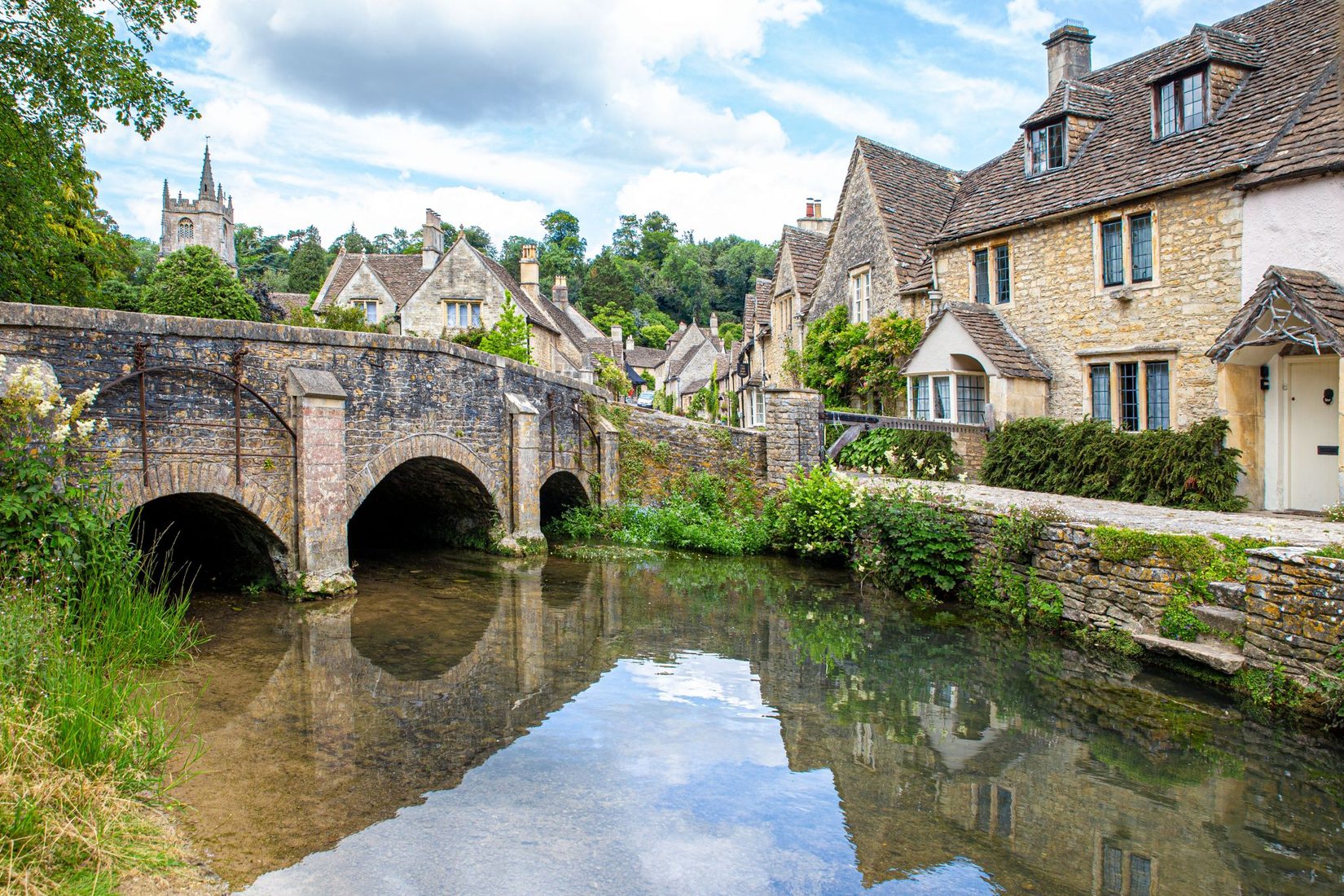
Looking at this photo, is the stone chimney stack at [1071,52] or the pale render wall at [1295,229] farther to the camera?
the stone chimney stack at [1071,52]

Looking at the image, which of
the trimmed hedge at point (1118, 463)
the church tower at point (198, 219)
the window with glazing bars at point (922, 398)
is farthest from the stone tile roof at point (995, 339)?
the church tower at point (198, 219)

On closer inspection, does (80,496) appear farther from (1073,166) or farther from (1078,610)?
(1073,166)

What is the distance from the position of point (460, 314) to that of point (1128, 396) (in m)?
30.6

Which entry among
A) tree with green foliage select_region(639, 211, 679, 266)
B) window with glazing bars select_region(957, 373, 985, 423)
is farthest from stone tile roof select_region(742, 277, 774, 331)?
tree with green foliage select_region(639, 211, 679, 266)

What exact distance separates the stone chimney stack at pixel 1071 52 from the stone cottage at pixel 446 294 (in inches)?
829

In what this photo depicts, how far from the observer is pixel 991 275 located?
19.1 m

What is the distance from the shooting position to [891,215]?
23109 mm

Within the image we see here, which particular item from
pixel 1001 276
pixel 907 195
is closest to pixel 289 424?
pixel 1001 276

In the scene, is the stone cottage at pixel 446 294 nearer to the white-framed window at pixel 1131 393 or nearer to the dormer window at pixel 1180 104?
the white-framed window at pixel 1131 393

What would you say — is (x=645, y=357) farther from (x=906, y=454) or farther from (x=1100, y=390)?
(x=1100, y=390)

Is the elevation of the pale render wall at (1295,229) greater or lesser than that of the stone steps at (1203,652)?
greater

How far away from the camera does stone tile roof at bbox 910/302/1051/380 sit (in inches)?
685

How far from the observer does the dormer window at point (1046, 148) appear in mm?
18406

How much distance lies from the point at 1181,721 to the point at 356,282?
4148cm
